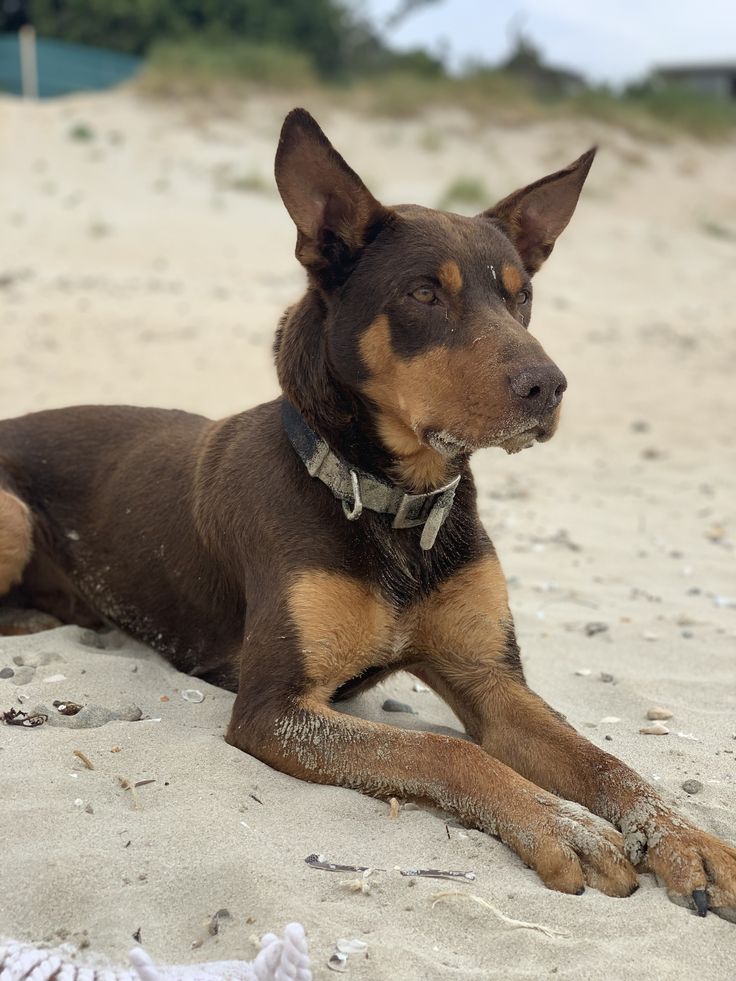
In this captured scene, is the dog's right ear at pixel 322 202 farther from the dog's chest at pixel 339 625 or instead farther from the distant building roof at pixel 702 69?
the distant building roof at pixel 702 69

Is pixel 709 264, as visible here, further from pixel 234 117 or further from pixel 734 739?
pixel 734 739

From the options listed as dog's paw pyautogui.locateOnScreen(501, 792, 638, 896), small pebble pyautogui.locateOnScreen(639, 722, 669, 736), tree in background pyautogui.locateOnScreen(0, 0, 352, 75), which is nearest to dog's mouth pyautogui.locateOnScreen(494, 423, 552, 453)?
dog's paw pyautogui.locateOnScreen(501, 792, 638, 896)

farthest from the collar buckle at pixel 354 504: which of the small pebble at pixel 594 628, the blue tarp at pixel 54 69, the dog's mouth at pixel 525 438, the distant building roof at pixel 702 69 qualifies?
the distant building roof at pixel 702 69

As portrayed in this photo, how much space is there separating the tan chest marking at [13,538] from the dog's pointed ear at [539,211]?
246 centimetres

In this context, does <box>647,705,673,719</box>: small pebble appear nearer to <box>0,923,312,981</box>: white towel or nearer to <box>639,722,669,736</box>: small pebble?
<box>639,722,669,736</box>: small pebble

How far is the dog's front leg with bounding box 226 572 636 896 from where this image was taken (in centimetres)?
350

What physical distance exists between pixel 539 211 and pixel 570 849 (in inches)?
101

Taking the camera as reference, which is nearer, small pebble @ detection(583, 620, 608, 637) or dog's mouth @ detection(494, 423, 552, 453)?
dog's mouth @ detection(494, 423, 552, 453)

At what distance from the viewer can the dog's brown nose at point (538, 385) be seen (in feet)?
12.0

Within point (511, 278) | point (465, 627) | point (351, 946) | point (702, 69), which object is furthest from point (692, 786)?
point (702, 69)

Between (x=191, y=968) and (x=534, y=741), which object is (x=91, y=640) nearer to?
(x=534, y=741)

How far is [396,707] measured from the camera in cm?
486

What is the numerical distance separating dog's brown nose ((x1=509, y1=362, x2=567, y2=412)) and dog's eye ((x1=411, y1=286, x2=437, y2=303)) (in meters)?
0.53

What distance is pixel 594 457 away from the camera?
35.6ft
